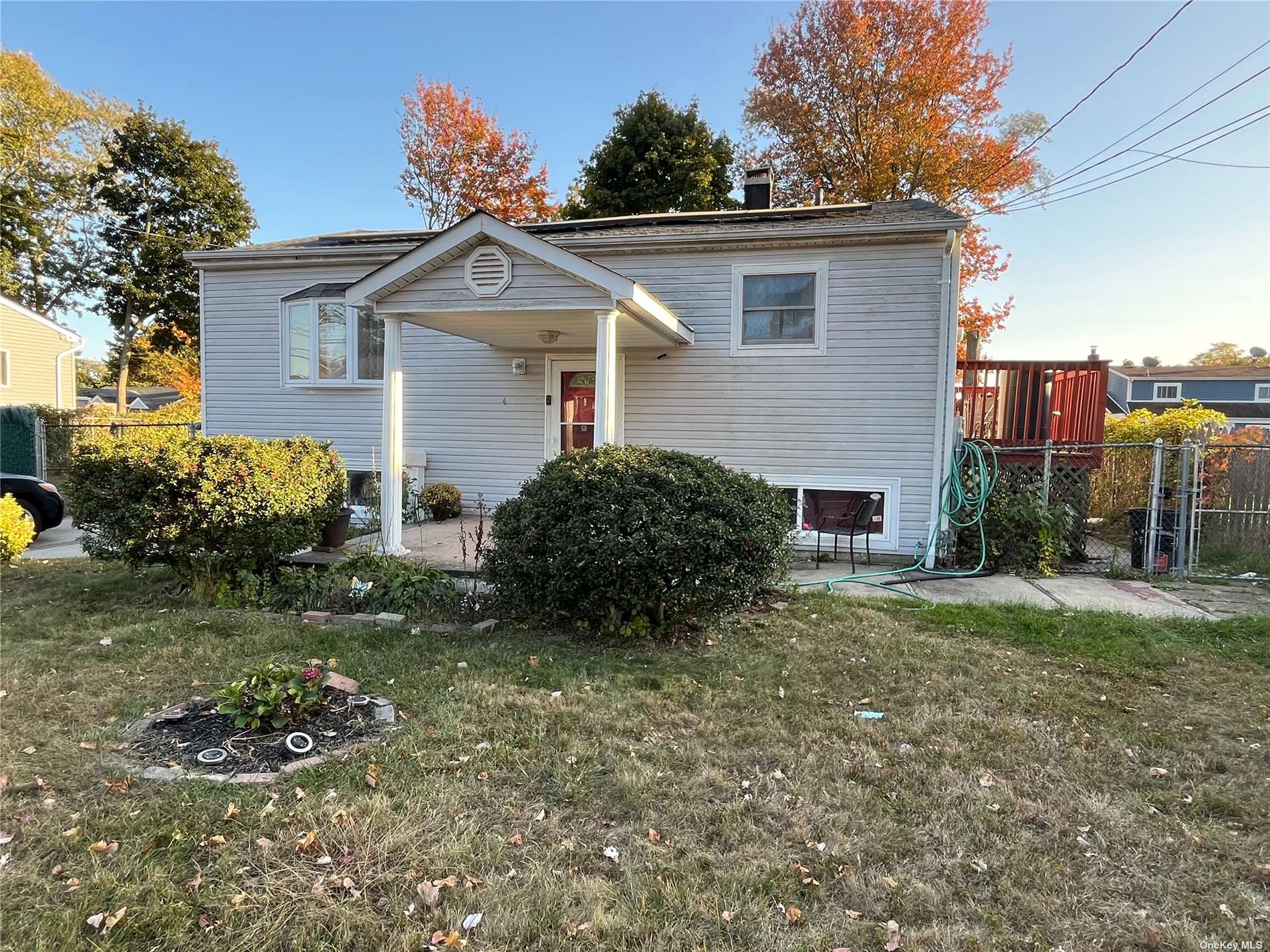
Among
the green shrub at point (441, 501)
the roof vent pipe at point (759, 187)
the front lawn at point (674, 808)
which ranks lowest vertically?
the front lawn at point (674, 808)

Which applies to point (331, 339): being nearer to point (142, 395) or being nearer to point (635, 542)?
point (635, 542)

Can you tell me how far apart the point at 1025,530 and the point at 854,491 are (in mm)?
1856

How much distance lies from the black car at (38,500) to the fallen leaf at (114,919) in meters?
9.24

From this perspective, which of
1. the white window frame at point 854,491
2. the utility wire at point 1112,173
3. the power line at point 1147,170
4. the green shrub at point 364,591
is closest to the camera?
the green shrub at point 364,591

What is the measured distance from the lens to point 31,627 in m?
4.79

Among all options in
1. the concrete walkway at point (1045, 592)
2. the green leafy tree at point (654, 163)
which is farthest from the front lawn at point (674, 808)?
the green leafy tree at point (654, 163)

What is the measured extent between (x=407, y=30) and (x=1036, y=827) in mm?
14221

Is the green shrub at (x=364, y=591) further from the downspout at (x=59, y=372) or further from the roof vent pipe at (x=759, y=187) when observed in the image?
the downspout at (x=59, y=372)

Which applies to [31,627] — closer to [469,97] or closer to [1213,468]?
[1213,468]

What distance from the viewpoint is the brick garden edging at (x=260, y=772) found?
8.86 ft

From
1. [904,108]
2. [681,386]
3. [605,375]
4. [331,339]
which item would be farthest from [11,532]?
[904,108]

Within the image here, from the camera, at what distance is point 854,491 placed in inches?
316

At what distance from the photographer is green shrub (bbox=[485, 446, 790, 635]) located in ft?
14.2

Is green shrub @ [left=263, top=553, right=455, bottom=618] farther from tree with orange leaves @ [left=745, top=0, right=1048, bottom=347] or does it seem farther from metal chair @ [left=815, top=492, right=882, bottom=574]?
tree with orange leaves @ [left=745, top=0, right=1048, bottom=347]
